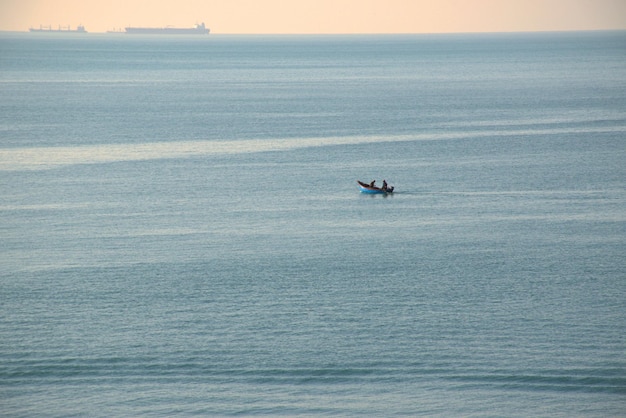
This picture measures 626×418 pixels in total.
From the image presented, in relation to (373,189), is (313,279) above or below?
below

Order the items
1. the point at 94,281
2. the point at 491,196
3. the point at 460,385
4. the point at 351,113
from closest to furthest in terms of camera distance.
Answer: the point at 460,385, the point at 94,281, the point at 491,196, the point at 351,113

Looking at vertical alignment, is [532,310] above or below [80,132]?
below

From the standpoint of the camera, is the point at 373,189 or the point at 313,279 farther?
the point at 373,189

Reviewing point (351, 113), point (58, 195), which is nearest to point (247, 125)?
point (351, 113)

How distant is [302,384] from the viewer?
191 ft

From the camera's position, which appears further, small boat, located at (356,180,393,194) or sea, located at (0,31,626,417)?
small boat, located at (356,180,393,194)

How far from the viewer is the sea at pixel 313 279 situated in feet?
188

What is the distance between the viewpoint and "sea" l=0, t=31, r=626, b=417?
57375 millimetres

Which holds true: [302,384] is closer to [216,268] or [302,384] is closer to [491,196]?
[216,268]

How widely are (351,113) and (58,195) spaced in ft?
256

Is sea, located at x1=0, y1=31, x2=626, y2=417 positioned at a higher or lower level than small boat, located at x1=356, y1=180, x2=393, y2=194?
lower

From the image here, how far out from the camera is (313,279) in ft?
246

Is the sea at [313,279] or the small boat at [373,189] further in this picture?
Answer: the small boat at [373,189]

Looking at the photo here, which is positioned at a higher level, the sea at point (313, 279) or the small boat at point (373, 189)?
the small boat at point (373, 189)
